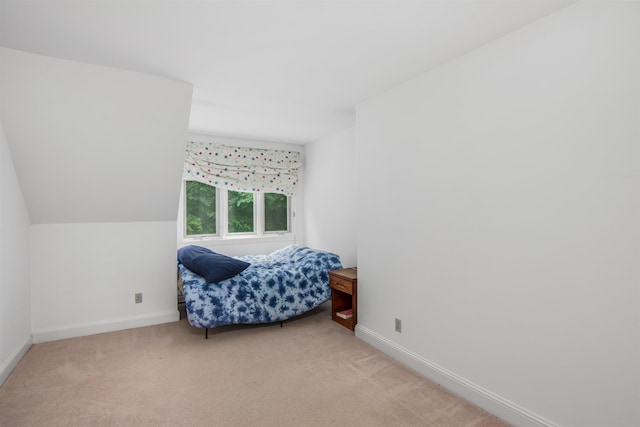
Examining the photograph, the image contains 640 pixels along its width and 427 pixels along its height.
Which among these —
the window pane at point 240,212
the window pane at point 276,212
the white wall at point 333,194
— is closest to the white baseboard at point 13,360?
the window pane at point 240,212

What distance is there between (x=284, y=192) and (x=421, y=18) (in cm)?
370

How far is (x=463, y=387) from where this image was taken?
2.18 metres

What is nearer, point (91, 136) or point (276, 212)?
point (91, 136)

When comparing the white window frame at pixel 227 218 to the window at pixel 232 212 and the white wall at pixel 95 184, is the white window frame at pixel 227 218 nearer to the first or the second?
the window at pixel 232 212

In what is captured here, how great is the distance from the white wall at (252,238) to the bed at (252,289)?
81cm

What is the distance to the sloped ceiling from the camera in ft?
7.86

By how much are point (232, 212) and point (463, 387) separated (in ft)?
12.3

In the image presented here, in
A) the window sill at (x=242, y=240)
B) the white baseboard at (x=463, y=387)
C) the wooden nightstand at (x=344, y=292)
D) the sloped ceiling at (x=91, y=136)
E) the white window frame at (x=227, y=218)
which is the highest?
the sloped ceiling at (x=91, y=136)

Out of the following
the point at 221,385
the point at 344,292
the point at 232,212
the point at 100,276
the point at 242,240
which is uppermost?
the point at 232,212

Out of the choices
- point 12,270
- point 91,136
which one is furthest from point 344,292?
point 12,270

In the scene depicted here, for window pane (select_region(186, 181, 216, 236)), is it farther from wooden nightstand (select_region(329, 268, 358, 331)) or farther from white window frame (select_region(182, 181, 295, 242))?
wooden nightstand (select_region(329, 268, 358, 331))

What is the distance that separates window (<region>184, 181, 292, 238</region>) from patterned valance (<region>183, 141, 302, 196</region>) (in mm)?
196

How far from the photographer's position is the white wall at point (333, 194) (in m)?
4.30

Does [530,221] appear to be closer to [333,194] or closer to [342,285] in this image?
[342,285]
